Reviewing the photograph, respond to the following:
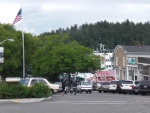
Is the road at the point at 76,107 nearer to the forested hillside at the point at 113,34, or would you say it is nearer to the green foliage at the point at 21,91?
the green foliage at the point at 21,91

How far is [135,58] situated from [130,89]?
1417 inches

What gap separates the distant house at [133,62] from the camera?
85.0 metres

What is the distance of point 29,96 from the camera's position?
3136cm

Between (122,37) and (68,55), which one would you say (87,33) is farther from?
(68,55)

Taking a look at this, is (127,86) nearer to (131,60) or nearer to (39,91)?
(39,91)

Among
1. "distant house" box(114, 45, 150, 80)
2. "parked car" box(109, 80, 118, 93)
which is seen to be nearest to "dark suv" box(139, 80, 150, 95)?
"parked car" box(109, 80, 118, 93)

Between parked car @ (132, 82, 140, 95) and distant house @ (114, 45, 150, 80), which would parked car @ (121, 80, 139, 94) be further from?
distant house @ (114, 45, 150, 80)

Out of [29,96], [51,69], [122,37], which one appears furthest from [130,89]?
[122,37]

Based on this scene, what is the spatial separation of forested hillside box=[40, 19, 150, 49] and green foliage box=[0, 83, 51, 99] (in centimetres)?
14842

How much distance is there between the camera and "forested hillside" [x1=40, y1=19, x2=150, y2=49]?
18109 centimetres

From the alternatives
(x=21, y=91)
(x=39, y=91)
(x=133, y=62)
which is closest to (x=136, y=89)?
(x=39, y=91)

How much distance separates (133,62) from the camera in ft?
289

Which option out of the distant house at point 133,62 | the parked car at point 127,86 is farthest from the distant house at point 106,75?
the parked car at point 127,86

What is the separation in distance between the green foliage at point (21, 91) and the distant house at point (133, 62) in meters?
53.6
